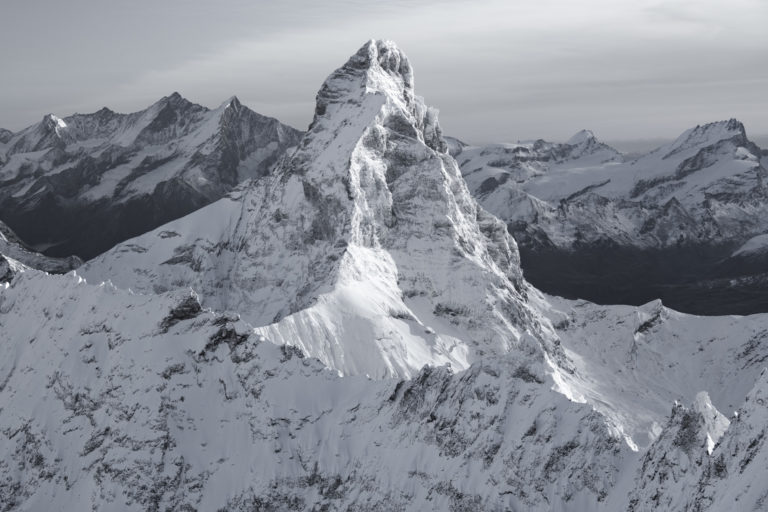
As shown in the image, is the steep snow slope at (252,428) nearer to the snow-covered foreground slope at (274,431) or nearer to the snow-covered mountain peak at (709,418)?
the snow-covered foreground slope at (274,431)

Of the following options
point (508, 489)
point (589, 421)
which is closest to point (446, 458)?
point (508, 489)

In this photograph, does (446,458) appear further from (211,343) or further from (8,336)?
(8,336)

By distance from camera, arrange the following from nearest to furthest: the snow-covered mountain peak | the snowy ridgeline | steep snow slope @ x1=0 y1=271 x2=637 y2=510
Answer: the snow-covered mountain peak → the snowy ridgeline → steep snow slope @ x1=0 y1=271 x2=637 y2=510

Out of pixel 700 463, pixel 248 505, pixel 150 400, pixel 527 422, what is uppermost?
pixel 700 463

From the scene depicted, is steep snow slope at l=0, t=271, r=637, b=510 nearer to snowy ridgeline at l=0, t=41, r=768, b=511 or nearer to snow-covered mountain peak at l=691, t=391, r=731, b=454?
snowy ridgeline at l=0, t=41, r=768, b=511

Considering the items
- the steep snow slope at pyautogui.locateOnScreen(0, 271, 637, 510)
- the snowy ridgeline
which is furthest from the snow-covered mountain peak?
the steep snow slope at pyautogui.locateOnScreen(0, 271, 637, 510)

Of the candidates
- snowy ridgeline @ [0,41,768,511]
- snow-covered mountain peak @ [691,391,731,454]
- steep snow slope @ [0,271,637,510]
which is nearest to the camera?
snow-covered mountain peak @ [691,391,731,454]

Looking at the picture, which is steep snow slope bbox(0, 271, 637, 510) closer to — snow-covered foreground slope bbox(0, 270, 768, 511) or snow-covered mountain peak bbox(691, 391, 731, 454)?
snow-covered foreground slope bbox(0, 270, 768, 511)

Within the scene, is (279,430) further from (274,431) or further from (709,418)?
(709,418)

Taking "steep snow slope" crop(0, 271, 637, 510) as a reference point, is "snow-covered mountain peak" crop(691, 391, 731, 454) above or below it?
above

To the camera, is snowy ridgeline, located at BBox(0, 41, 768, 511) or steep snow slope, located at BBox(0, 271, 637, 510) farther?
steep snow slope, located at BBox(0, 271, 637, 510)

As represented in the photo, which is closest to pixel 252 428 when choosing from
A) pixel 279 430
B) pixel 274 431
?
pixel 274 431
